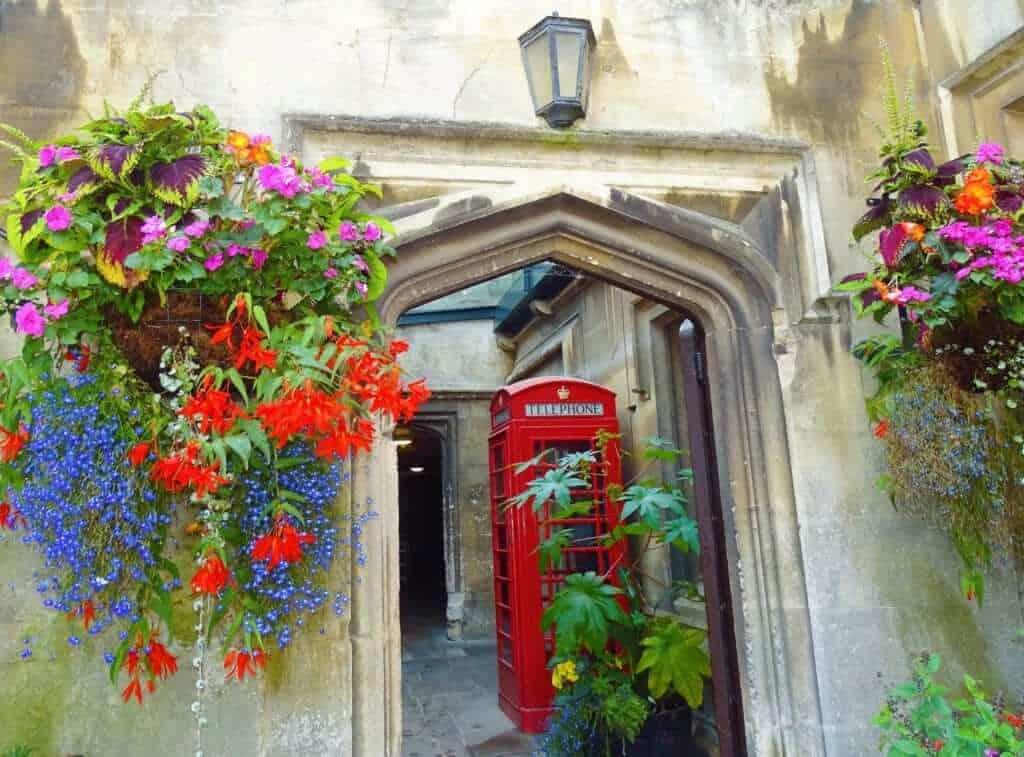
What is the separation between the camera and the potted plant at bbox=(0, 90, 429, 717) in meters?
2.01

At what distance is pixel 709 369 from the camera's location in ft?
10.4

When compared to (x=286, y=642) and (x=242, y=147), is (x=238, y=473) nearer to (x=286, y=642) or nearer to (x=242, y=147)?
(x=286, y=642)

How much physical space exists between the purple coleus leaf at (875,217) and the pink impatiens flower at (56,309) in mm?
2380

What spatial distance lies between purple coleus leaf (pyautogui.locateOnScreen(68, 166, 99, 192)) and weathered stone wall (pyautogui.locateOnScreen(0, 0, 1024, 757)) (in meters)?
0.72

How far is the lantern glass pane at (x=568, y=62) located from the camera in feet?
9.51

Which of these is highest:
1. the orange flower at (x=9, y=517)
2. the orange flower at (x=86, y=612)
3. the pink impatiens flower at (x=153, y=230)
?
the pink impatiens flower at (x=153, y=230)

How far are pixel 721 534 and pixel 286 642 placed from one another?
1.67 m

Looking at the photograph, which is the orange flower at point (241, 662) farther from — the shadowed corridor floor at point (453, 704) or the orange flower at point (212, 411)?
the shadowed corridor floor at point (453, 704)

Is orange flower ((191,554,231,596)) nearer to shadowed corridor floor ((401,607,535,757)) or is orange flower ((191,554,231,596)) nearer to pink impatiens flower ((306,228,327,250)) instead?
pink impatiens flower ((306,228,327,250))

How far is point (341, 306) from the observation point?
2.49 meters

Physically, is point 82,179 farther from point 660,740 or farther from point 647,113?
point 660,740

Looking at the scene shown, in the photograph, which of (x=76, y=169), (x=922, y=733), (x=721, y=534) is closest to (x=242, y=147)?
(x=76, y=169)

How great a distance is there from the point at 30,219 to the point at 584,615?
3.19 m

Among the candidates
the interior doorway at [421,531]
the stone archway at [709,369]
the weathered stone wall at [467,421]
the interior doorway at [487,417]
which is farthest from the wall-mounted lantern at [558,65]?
the interior doorway at [421,531]
